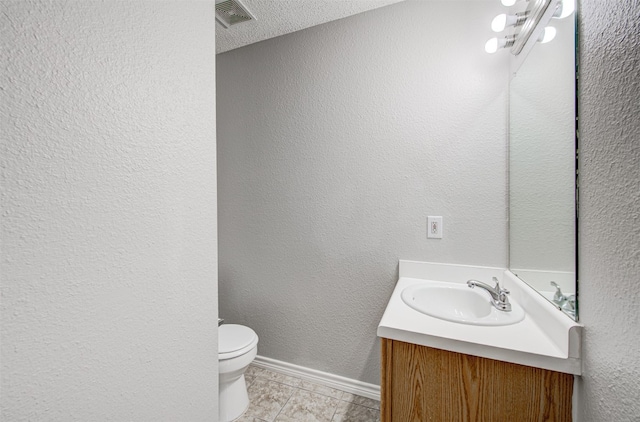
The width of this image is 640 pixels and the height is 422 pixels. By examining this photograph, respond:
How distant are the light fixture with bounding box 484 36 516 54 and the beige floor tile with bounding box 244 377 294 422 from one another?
2.23 meters

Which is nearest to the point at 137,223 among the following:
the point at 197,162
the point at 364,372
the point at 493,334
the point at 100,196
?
the point at 100,196

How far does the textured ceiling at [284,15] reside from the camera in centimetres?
159

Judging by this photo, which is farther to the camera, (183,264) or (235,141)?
(235,141)

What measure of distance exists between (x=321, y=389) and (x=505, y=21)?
2245 mm

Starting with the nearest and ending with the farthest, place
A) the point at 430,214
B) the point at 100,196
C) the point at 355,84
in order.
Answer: the point at 100,196 → the point at 430,214 → the point at 355,84

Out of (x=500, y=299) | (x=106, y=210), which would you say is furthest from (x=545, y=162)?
(x=106, y=210)

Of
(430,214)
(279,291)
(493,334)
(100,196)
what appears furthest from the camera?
(279,291)

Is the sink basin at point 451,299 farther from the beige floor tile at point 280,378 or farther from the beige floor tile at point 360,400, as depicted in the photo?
the beige floor tile at point 280,378

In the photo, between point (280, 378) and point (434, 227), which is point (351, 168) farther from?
point (280, 378)

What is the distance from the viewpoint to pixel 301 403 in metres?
1.62

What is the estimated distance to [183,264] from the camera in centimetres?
85

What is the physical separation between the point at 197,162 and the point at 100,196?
32cm

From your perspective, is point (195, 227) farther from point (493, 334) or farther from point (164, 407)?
point (493, 334)

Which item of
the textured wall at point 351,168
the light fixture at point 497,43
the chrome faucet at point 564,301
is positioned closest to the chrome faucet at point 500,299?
the chrome faucet at point 564,301
